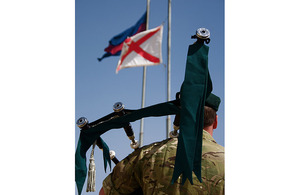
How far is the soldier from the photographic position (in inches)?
56.6

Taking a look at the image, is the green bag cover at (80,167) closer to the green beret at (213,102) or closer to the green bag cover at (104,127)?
the green bag cover at (104,127)

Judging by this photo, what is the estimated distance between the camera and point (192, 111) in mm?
1276

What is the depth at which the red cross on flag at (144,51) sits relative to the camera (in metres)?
5.67

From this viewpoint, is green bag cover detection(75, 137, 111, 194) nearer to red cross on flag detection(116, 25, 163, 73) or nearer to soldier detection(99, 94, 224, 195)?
soldier detection(99, 94, 224, 195)

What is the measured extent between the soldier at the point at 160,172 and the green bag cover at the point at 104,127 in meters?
0.15

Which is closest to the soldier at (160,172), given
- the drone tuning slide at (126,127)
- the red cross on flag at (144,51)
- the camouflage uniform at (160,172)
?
the camouflage uniform at (160,172)

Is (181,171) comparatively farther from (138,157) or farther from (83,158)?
(83,158)

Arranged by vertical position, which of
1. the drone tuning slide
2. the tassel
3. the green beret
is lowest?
the tassel

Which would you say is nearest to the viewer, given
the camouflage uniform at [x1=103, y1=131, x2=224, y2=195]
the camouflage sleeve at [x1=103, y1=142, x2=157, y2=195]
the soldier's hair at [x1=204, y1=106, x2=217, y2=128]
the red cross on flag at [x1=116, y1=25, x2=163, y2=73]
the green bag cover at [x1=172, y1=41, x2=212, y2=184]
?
the green bag cover at [x1=172, y1=41, x2=212, y2=184]

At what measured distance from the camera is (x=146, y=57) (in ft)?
18.7

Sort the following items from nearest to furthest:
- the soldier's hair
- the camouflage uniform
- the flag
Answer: the camouflage uniform
the soldier's hair
the flag

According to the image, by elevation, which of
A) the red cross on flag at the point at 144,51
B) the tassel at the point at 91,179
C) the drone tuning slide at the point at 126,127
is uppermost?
the red cross on flag at the point at 144,51

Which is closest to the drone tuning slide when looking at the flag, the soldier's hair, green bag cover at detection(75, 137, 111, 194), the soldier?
the soldier

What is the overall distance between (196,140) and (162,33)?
4.68 metres
